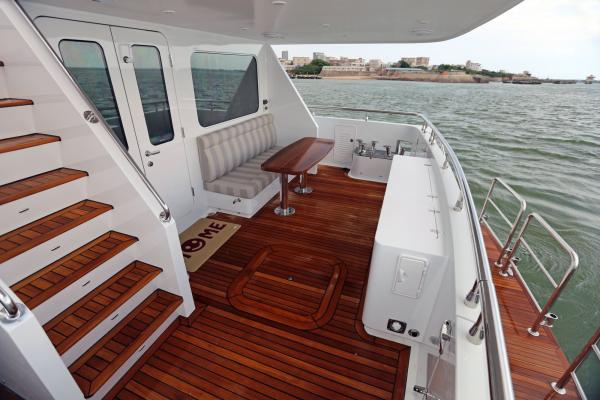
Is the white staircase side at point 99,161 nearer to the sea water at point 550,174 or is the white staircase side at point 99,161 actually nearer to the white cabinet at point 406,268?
the white cabinet at point 406,268

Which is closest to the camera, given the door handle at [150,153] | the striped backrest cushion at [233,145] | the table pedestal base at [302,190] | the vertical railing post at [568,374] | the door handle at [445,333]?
the door handle at [445,333]

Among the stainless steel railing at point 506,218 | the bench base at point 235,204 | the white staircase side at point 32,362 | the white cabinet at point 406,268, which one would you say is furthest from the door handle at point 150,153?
the stainless steel railing at point 506,218

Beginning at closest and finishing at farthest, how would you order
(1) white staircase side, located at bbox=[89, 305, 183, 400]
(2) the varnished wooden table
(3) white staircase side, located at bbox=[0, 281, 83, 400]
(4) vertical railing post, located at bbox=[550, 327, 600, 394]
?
(3) white staircase side, located at bbox=[0, 281, 83, 400] < (4) vertical railing post, located at bbox=[550, 327, 600, 394] < (1) white staircase side, located at bbox=[89, 305, 183, 400] < (2) the varnished wooden table

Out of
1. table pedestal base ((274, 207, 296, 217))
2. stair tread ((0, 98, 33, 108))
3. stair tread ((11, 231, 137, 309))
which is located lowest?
table pedestal base ((274, 207, 296, 217))

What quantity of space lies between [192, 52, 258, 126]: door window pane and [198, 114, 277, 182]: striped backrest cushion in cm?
21

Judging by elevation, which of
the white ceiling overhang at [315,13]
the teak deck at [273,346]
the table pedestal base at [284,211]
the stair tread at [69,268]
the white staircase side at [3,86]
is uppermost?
the white ceiling overhang at [315,13]

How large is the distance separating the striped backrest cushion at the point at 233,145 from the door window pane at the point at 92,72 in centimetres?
104

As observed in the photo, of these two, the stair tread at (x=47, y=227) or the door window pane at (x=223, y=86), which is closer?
the stair tread at (x=47, y=227)

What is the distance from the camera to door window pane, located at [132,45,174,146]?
251 centimetres

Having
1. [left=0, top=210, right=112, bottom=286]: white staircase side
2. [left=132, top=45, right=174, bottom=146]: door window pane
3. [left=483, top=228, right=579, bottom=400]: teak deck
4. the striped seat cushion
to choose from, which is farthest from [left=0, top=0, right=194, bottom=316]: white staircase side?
[left=483, top=228, right=579, bottom=400]: teak deck

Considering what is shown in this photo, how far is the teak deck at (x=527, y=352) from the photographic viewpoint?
144 cm

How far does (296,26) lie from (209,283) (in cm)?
257

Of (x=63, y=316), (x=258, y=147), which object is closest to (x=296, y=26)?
(x=258, y=147)

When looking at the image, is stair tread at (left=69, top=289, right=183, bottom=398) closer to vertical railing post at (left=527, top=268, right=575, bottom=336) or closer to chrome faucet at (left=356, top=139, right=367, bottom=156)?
vertical railing post at (left=527, top=268, right=575, bottom=336)
